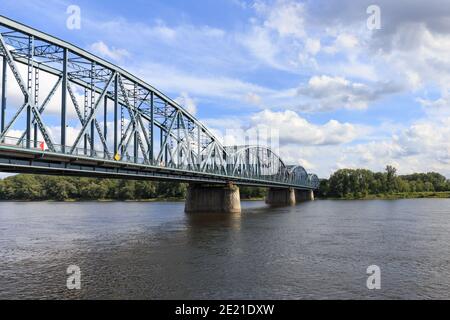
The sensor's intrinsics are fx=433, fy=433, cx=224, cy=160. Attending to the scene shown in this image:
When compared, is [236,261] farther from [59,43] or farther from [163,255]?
[59,43]

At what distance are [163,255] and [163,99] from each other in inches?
1508

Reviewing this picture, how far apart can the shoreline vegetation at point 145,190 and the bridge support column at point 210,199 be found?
87.6 meters

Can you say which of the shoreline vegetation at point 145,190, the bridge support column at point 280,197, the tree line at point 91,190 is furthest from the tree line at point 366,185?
the tree line at point 91,190

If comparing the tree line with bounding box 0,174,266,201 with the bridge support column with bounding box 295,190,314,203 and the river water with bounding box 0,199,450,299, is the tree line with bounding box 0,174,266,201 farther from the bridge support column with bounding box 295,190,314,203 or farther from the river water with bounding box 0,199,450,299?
the river water with bounding box 0,199,450,299

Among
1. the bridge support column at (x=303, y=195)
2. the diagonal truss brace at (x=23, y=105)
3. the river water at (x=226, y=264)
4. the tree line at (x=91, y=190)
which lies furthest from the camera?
the tree line at (x=91, y=190)

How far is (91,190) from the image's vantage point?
179 meters

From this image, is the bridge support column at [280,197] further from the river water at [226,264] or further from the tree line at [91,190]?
the river water at [226,264]

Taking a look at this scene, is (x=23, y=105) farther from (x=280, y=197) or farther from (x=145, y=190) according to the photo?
(x=145, y=190)

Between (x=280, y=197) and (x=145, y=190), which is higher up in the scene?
(x=145, y=190)

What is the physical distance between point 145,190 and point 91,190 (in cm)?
2257

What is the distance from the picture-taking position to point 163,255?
31.9m

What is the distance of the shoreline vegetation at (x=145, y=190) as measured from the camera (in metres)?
178

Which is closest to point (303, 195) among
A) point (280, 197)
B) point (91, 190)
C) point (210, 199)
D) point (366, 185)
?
point (366, 185)
